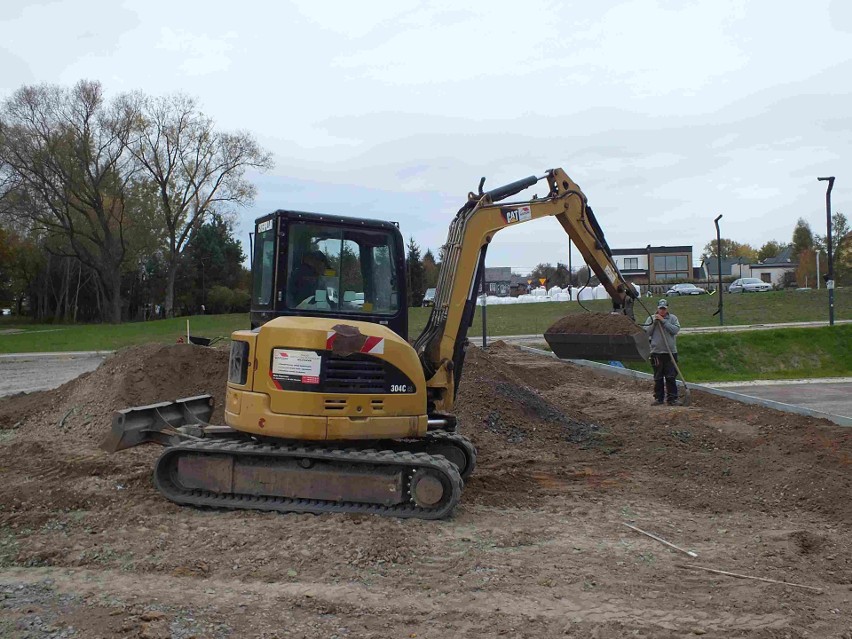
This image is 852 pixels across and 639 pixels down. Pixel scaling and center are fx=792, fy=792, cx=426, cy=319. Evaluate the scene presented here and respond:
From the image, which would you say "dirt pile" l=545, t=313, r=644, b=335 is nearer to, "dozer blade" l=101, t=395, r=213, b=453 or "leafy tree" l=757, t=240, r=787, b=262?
"dozer blade" l=101, t=395, r=213, b=453

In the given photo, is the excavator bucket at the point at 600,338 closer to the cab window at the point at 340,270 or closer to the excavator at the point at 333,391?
the excavator at the point at 333,391

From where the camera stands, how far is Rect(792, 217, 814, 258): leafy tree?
9219 cm

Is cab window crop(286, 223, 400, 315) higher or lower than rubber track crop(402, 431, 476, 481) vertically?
higher

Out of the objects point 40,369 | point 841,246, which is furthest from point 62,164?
point 841,246

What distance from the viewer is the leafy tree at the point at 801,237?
9219 cm

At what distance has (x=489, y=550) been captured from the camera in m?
6.21

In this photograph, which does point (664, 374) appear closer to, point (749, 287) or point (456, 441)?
point (456, 441)

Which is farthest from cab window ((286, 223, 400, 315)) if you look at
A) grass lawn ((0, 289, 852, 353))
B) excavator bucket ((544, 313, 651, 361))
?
grass lawn ((0, 289, 852, 353))

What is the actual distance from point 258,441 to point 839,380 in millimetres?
16519

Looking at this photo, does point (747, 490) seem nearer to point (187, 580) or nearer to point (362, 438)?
point (362, 438)

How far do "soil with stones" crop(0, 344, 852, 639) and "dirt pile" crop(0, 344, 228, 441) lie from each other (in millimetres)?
865

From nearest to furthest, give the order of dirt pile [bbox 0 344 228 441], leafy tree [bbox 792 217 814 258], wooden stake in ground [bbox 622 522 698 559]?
1. wooden stake in ground [bbox 622 522 698 559]
2. dirt pile [bbox 0 344 228 441]
3. leafy tree [bbox 792 217 814 258]

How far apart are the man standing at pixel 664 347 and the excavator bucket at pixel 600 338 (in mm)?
2080

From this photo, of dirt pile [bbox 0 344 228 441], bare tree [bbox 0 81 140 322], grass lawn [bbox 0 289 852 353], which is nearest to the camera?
dirt pile [bbox 0 344 228 441]
